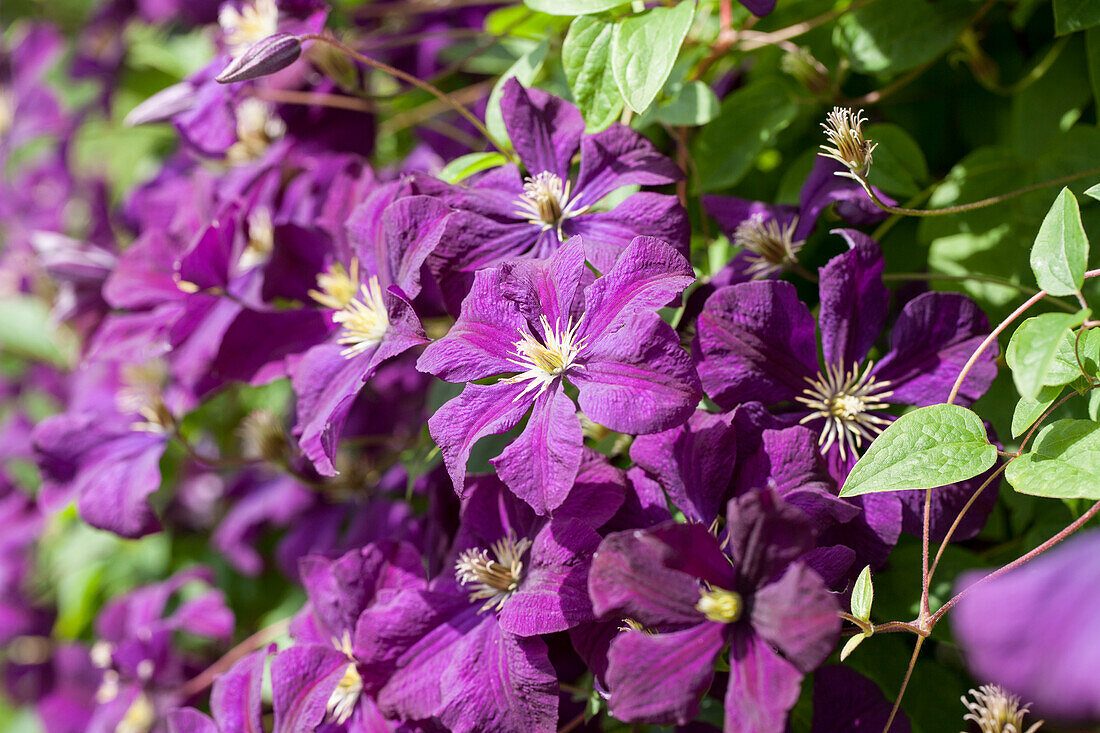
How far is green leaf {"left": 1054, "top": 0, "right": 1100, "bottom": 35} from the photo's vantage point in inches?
24.4

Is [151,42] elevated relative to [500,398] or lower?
lower

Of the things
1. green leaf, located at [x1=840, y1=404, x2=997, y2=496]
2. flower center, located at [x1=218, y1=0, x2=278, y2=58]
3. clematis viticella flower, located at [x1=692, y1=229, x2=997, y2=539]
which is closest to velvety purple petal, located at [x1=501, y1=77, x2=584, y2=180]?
clematis viticella flower, located at [x1=692, y1=229, x2=997, y2=539]

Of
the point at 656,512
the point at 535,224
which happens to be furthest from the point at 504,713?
the point at 535,224

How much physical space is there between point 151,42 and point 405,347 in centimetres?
124

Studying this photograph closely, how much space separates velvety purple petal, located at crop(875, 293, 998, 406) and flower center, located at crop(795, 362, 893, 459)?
16 mm

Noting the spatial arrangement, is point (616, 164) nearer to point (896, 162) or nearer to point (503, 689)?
point (896, 162)

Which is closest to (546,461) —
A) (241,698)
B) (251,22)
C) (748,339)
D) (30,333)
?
(748,339)

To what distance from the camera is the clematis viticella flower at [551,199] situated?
63 cm

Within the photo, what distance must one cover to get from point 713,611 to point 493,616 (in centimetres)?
21

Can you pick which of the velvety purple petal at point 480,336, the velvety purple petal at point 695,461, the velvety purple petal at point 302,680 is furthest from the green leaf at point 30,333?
the velvety purple petal at point 695,461

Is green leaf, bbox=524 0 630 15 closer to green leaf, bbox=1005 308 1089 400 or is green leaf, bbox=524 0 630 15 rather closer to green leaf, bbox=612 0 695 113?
green leaf, bbox=612 0 695 113

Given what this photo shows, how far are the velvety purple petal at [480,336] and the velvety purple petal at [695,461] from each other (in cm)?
12

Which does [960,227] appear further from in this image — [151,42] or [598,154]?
[151,42]

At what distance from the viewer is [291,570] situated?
1.03 metres
